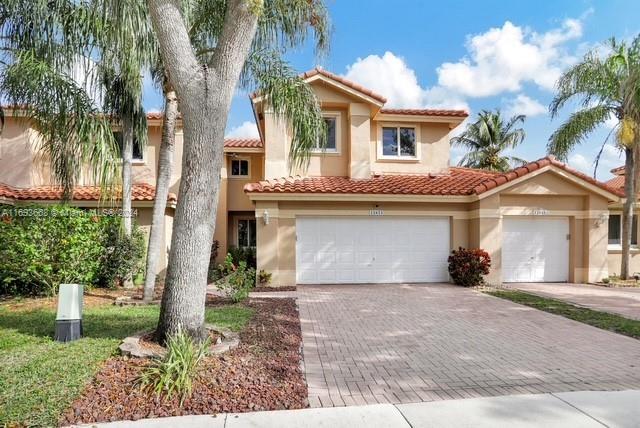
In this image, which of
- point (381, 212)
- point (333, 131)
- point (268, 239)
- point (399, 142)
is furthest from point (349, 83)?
point (268, 239)

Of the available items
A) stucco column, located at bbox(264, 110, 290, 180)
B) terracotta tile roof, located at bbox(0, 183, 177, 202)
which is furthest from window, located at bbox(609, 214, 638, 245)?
terracotta tile roof, located at bbox(0, 183, 177, 202)

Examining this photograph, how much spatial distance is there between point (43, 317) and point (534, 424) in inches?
360

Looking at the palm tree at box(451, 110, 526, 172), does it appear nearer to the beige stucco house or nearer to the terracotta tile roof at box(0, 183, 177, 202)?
the beige stucco house

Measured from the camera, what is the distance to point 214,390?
4.45 meters

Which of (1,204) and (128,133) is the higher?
(128,133)

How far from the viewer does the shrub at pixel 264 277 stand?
12.6 m

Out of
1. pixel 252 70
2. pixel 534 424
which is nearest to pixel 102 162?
pixel 252 70

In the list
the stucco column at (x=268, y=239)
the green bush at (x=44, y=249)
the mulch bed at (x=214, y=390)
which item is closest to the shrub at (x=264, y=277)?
the stucco column at (x=268, y=239)

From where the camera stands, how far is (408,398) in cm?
453

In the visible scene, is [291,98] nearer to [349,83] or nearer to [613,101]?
[349,83]

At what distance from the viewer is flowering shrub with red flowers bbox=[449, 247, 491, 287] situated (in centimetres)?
1265

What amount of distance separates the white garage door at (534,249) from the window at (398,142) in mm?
4911

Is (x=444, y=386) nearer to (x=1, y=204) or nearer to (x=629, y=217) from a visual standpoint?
(x=629, y=217)

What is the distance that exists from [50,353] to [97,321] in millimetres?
2121
